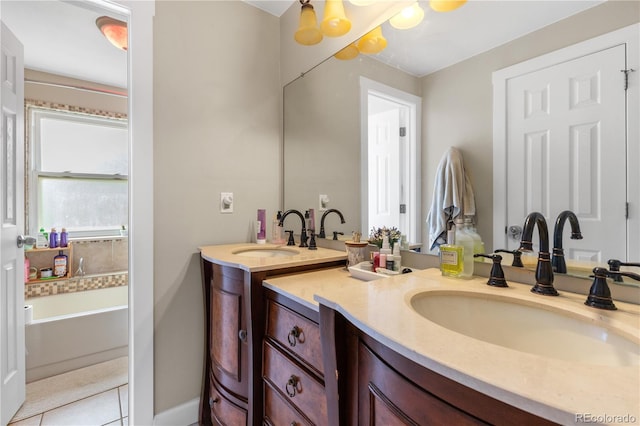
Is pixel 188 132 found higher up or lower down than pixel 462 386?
higher up

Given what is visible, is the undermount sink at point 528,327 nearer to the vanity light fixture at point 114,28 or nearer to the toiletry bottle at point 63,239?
the vanity light fixture at point 114,28

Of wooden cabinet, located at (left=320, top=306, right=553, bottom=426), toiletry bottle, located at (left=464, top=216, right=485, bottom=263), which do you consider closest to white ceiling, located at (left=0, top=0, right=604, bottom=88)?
toiletry bottle, located at (left=464, top=216, right=485, bottom=263)

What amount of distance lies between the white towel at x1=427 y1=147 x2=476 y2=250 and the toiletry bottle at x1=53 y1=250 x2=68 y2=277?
305cm

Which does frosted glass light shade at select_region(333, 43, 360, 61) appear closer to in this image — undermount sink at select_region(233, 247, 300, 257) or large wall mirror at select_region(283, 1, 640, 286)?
large wall mirror at select_region(283, 1, 640, 286)

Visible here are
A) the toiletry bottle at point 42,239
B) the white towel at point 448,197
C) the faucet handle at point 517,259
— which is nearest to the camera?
the faucet handle at point 517,259

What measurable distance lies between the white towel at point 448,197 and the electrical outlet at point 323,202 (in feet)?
2.19

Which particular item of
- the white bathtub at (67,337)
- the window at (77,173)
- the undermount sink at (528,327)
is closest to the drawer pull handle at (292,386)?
the undermount sink at (528,327)

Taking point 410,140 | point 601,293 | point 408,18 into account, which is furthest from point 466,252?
point 408,18

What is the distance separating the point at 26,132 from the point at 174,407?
2.68m

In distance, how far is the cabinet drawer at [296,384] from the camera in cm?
82

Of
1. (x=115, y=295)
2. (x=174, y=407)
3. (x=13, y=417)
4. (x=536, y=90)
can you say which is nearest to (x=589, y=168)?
(x=536, y=90)

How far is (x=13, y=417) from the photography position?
1530 mm

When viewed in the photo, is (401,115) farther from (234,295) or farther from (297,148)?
(234,295)

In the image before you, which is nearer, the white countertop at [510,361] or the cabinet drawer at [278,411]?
the white countertop at [510,361]
